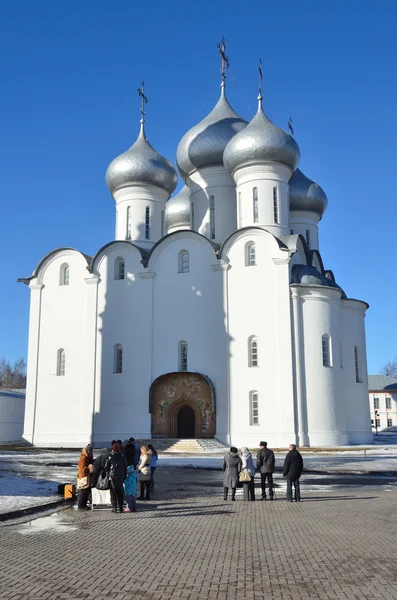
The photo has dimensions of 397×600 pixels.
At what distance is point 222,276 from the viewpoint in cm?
2739

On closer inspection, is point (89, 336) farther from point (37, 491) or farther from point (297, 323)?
point (37, 491)

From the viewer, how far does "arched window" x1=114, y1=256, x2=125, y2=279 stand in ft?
96.0

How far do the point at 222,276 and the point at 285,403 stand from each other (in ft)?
19.7

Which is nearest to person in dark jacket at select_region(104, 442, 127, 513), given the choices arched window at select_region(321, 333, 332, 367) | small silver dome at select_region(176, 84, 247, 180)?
arched window at select_region(321, 333, 332, 367)

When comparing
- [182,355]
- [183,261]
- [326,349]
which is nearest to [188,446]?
[182,355]

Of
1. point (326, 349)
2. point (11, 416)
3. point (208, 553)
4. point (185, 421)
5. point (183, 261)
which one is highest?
point (183, 261)

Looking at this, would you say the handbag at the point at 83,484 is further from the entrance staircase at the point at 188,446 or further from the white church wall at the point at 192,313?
the white church wall at the point at 192,313

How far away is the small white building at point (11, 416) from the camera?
1454 inches

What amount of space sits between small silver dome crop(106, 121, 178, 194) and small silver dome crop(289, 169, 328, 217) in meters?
6.04

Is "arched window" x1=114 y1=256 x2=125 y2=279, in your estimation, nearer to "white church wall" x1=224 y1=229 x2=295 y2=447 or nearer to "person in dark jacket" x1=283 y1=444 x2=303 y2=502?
"white church wall" x1=224 y1=229 x2=295 y2=447

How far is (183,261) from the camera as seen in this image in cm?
2845

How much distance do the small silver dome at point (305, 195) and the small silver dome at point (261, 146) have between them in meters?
3.53

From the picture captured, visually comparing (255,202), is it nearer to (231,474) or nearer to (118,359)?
(118,359)

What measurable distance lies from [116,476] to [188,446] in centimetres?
1514
